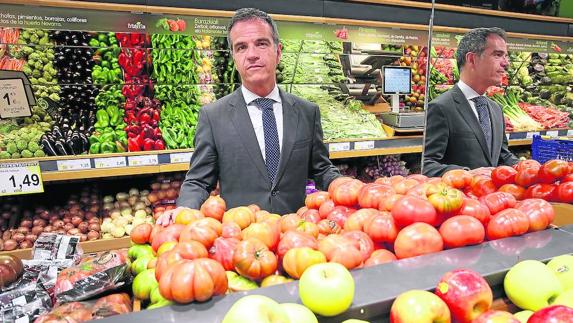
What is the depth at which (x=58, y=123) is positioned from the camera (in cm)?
308

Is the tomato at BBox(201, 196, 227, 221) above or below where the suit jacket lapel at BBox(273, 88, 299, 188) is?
below

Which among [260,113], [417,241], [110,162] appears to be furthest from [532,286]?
[110,162]

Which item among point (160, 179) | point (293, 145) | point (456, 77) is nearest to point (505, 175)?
point (293, 145)

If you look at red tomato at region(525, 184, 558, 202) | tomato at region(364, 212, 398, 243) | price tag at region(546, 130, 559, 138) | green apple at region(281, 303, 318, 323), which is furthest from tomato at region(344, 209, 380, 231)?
price tag at region(546, 130, 559, 138)

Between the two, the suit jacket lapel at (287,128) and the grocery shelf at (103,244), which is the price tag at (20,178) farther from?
the suit jacket lapel at (287,128)

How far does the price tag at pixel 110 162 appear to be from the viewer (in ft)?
9.06

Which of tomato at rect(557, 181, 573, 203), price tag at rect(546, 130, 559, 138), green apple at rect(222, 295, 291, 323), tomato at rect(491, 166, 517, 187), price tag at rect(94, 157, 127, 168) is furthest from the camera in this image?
price tag at rect(546, 130, 559, 138)

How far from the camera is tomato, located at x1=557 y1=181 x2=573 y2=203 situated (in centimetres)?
149

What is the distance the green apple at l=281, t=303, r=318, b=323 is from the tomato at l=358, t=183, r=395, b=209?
649mm

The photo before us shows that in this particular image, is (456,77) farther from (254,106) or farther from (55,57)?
(55,57)

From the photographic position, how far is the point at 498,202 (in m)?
1.33

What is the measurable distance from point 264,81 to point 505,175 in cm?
134

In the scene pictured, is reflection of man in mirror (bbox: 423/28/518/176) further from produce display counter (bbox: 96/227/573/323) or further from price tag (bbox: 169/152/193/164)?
price tag (bbox: 169/152/193/164)

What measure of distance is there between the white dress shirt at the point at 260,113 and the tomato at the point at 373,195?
965mm
